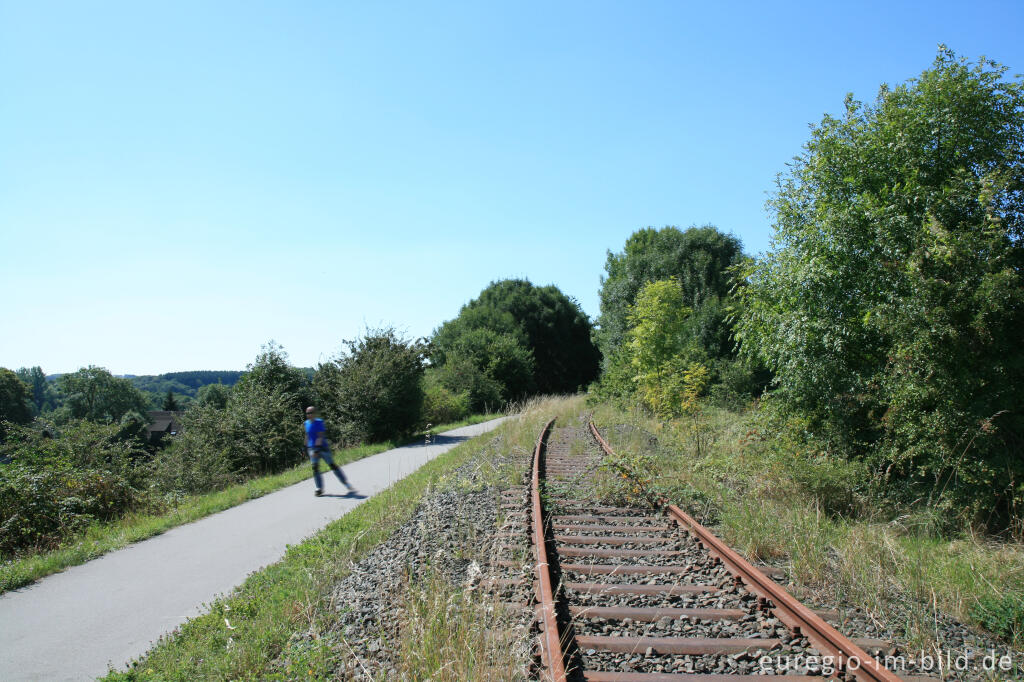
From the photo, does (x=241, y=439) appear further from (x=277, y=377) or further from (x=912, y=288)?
(x=912, y=288)

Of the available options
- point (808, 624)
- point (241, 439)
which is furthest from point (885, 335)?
point (241, 439)

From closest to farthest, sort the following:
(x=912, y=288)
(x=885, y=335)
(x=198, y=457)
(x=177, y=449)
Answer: (x=912, y=288) < (x=885, y=335) < (x=198, y=457) < (x=177, y=449)

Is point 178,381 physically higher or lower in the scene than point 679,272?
higher

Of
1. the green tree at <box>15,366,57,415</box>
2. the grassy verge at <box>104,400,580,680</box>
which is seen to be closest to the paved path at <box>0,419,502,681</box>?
the grassy verge at <box>104,400,580,680</box>

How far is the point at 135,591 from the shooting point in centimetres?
614

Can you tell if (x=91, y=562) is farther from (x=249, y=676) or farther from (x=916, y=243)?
(x=916, y=243)

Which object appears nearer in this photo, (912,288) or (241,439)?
(912,288)

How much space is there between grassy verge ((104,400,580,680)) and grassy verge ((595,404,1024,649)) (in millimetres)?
3496

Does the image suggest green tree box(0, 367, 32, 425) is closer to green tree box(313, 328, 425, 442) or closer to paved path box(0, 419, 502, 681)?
green tree box(313, 328, 425, 442)

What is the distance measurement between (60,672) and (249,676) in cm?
176

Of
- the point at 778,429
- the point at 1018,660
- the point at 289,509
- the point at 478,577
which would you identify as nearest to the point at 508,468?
the point at 289,509

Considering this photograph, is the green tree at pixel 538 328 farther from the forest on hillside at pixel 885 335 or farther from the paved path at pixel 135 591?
the paved path at pixel 135 591

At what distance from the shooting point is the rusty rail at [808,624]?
3260 mm

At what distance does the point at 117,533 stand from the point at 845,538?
31.9 ft
